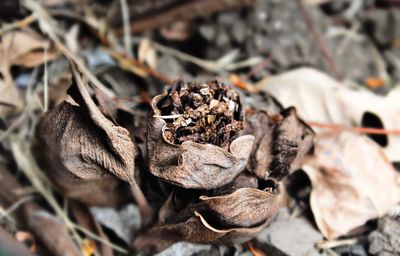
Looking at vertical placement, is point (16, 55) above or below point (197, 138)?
above

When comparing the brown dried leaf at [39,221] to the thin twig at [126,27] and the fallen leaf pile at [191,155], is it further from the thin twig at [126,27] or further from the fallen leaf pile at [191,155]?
the thin twig at [126,27]

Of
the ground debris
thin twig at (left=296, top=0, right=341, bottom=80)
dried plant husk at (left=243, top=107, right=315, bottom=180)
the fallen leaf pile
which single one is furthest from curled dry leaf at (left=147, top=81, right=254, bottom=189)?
thin twig at (left=296, top=0, right=341, bottom=80)

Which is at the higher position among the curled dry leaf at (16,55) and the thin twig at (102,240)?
the curled dry leaf at (16,55)

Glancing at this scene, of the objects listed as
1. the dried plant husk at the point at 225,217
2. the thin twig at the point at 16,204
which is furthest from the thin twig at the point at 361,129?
the thin twig at the point at 16,204

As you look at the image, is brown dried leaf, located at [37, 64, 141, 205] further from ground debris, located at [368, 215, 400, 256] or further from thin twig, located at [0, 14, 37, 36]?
ground debris, located at [368, 215, 400, 256]

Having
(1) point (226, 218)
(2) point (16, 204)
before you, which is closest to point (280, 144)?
(1) point (226, 218)

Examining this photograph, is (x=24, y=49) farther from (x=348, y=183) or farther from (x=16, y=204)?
(x=348, y=183)
